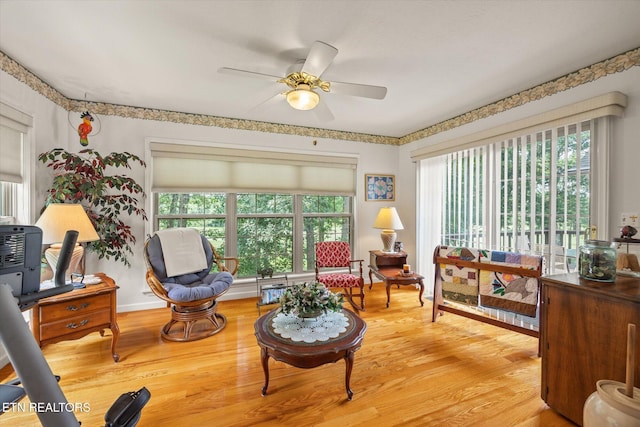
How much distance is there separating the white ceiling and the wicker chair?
5.78ft

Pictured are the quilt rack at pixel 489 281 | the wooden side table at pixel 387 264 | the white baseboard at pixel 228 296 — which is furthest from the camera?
the wooden side table at pixel 387 264

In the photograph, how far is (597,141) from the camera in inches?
91.4

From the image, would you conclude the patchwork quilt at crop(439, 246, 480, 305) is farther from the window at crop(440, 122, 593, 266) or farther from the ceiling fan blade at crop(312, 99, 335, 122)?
the ceiling fan blade at crop(312, 99, 335, 122)

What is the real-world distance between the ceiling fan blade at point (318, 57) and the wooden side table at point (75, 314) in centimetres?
242

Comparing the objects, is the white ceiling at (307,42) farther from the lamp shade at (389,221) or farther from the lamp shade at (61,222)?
the lamp shade at (389,221)

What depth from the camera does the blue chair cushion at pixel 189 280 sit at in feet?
8.52

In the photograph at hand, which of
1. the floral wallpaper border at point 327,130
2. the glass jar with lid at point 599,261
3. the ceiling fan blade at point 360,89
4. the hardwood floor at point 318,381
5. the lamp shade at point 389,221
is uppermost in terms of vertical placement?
the floral wallpaper border at point 327,130

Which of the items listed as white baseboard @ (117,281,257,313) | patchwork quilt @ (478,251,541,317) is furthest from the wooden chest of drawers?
white baseboard @ (117,281,257,313)

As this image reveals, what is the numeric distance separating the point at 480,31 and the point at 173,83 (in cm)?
272

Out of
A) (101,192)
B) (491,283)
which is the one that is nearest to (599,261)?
(491,283)

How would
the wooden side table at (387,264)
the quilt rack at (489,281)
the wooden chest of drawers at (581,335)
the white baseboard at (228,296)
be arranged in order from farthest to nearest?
the wooden side table at (387,264)
the white baseboard at (228,296)
the quilt rack at (489,281)
the wooden chest of drawers at (581,335)

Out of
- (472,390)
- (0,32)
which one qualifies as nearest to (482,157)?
(472,390)

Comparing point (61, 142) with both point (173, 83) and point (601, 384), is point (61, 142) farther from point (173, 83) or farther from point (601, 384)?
point (601, 384)

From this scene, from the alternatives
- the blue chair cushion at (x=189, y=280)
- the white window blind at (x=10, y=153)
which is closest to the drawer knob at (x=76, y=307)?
the blue chair cushion at (x=189, y=280)
